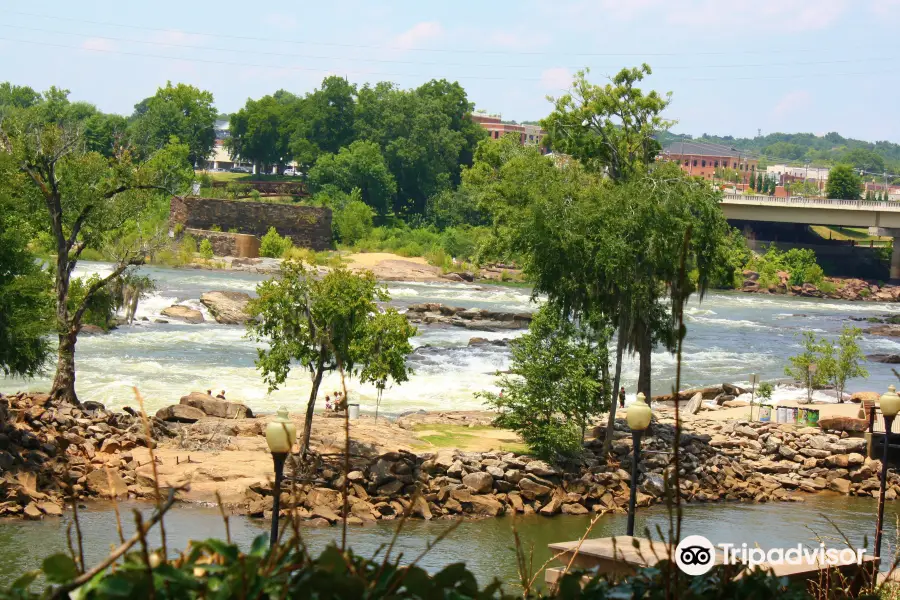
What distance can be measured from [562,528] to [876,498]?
30.2 ft

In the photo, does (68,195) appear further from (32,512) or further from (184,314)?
(184,314)

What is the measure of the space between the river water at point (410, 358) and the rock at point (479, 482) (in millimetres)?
9249

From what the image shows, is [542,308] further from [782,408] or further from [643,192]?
[782,408]

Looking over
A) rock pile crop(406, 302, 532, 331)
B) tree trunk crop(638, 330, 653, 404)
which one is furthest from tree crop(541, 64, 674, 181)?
rock pile crop(406, 302, 532, 331)

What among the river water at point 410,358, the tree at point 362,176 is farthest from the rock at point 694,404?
the tree at point 362,176

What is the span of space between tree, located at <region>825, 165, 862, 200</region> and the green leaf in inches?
6060

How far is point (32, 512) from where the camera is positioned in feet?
→ 68.9

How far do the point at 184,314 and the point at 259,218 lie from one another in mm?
46715

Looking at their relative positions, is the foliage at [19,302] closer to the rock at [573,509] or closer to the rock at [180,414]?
the rock at [180,414]

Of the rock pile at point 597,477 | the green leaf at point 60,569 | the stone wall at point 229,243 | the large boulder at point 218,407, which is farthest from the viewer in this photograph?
the stone wall at point 229,243

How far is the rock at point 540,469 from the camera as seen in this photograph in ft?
Answer: 84.5

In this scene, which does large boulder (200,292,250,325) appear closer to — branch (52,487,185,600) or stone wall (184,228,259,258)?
stone wall (184,228,259,258)

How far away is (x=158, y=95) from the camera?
13138 centimetres

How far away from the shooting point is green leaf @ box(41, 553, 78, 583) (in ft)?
13.7
